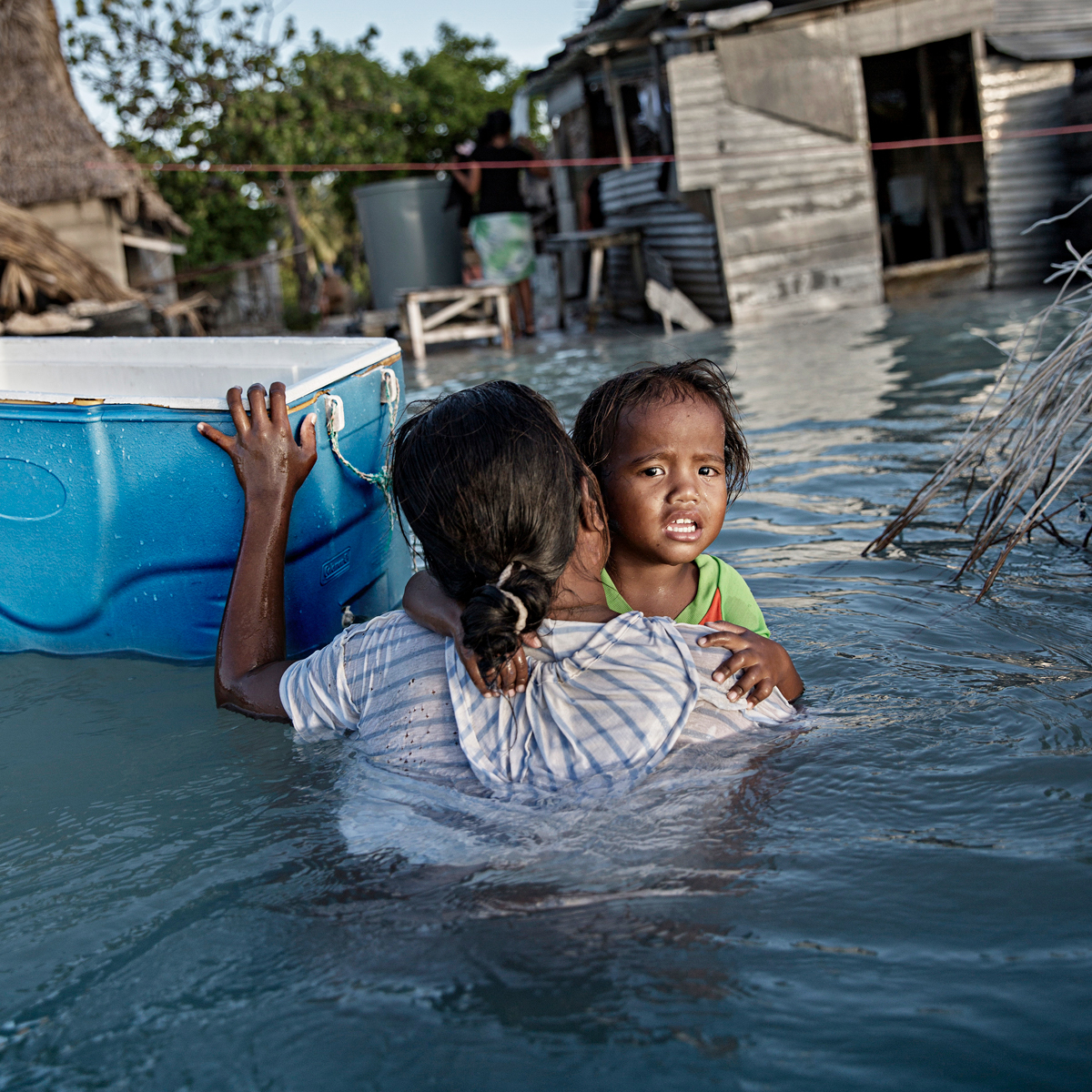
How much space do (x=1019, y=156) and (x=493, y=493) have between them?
1118 cm

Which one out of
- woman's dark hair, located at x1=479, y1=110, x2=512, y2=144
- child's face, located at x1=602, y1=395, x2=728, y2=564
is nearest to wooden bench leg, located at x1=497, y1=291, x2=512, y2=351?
woman's dark hair, located at x1=479, y1=110, x2=512, y2=144

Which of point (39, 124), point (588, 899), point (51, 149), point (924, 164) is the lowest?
point (588, 899)

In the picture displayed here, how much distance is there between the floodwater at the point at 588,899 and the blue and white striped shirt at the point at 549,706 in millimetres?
73

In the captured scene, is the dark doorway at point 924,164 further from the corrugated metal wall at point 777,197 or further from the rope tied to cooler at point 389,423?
the rope tied to cooler at point 389,423

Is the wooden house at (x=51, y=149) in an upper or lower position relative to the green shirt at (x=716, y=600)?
upper

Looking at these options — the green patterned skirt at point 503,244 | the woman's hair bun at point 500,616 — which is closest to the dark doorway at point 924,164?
the green patterned skirt at point 503,244

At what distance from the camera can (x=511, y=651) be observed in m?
1.86

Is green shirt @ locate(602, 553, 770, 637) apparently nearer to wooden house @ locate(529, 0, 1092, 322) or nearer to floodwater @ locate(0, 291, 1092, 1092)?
floodwater @ locate(0, 291, 1092, 1092)

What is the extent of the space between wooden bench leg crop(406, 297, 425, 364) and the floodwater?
330 inches

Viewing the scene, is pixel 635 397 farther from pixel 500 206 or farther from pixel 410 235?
pixel 410 235

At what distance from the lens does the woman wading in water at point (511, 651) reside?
1994 millimetres

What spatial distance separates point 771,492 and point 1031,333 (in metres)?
3.95

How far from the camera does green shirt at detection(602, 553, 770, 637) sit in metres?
2.60

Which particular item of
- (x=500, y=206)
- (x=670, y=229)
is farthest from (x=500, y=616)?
(x=670, y=229)
